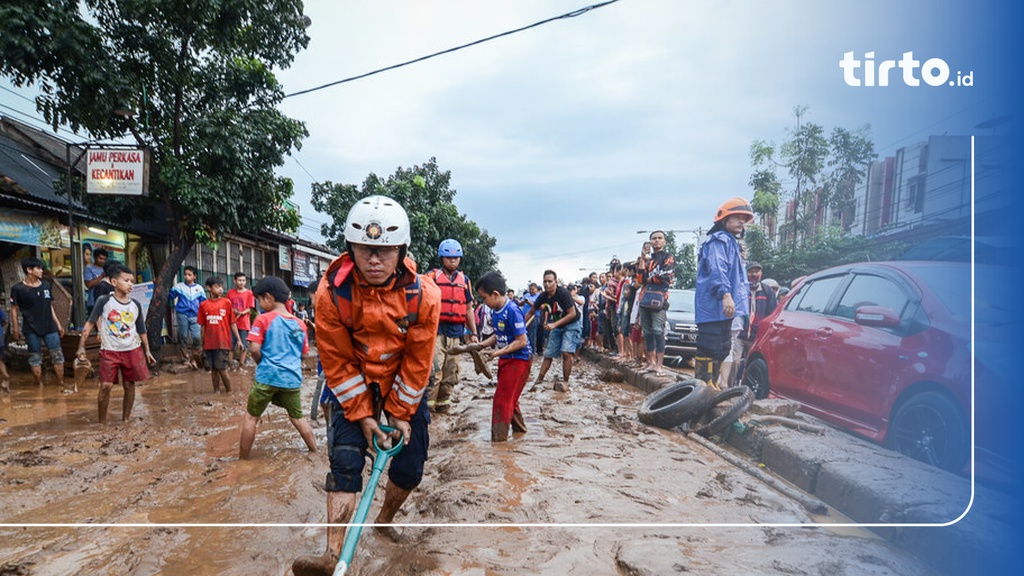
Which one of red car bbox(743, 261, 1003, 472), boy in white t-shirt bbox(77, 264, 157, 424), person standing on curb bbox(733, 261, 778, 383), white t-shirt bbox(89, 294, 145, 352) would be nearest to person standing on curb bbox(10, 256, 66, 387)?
boy in white t-shirt bbox(77, 264, 157, 424)

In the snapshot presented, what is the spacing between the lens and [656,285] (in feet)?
22.5

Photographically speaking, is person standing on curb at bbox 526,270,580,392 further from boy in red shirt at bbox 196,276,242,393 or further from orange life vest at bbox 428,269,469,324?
boy in red shirt at bbox 196,276,242,393

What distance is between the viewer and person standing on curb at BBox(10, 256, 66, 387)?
6715 millimetres

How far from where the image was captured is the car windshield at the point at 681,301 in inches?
381

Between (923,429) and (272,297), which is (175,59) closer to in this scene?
(272,297)

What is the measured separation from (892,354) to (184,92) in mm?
9527

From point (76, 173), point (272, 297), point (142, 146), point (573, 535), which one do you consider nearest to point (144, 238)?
point (76, 173)

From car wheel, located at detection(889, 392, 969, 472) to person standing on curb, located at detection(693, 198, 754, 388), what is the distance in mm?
1888

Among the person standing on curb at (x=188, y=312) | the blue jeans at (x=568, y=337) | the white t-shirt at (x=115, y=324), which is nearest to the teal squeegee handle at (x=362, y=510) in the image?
the white t-shirt at (x=115, y=324)

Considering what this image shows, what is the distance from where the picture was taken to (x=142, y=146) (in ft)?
26.3

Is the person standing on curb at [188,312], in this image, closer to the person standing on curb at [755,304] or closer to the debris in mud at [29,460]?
the debris in mud at [29,460]

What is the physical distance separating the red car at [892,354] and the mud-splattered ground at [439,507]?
1.90 feet

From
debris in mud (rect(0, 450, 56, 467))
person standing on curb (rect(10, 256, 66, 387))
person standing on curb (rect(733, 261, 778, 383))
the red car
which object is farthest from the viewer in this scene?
person standing on curb (rect(10, 256, 66, 387))

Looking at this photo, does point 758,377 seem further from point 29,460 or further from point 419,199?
point 419,199
